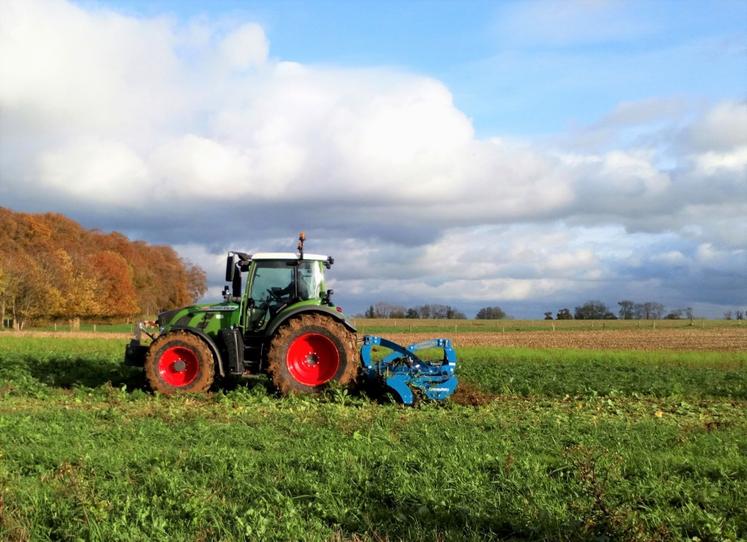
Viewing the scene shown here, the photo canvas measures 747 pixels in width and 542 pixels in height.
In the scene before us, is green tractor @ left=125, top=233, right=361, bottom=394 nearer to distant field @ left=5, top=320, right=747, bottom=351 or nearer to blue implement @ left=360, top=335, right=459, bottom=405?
blue implement @ left=360, top=335, right=459, bottom=405

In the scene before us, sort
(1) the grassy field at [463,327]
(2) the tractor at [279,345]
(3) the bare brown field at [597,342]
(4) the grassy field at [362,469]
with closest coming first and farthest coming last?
(4) the grassy field at [362,469], (2) the tractor at [279,345], (3) the bare brown field at [597,342], (1) the grassy field at [463,327]

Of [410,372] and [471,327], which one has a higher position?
[410,372]

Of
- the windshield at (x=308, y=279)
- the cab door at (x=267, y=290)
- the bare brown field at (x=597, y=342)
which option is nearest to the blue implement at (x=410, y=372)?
the windshield at (x=308, y=279)

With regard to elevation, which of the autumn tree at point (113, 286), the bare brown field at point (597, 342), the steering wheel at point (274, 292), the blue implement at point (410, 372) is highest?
the autumn tree at point (113, 286)

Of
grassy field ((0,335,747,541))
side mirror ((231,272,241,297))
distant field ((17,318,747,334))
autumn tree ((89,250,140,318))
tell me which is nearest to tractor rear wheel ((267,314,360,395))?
grassy field ((0,335,747,541))

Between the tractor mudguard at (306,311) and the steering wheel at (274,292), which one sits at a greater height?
the steering wheel at (274,292)

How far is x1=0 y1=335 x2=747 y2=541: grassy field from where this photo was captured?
526 centimetres

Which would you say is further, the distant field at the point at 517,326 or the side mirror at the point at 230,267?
the distant field at the point at 517,326

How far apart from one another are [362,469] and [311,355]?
5687 mm

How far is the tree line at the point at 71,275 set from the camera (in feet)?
191

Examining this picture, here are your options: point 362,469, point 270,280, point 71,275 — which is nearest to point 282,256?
point 270,280

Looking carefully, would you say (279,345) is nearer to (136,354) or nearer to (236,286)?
(236,286)

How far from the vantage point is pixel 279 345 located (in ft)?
38.7

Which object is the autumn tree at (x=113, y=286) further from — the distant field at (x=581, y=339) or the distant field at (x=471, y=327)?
the distant field at (x=581, y=339)
